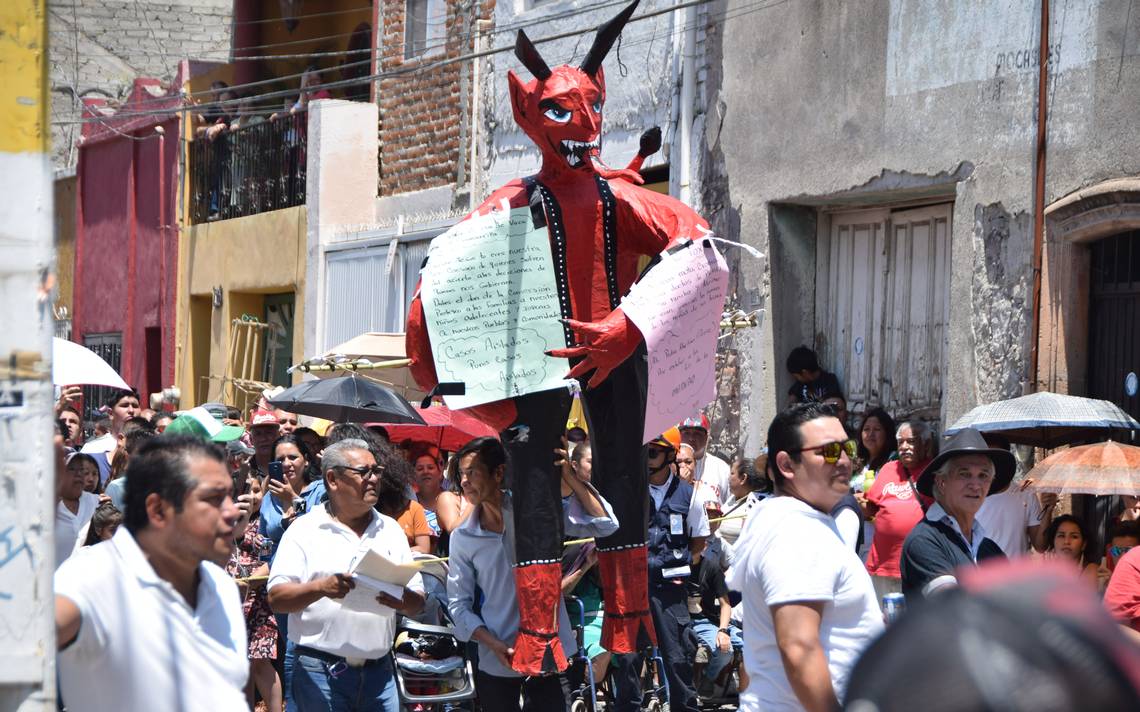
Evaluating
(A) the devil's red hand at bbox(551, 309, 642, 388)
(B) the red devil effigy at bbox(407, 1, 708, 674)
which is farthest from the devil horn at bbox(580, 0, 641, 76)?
(A) the devil's red hand at bbox(551, 309, 642, 388)

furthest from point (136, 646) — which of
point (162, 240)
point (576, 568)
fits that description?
point (162, 240)

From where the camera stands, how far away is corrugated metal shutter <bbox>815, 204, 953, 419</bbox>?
39.4ft

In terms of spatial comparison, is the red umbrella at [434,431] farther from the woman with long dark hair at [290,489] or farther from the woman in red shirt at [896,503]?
the woman in red shirt at [896,503]

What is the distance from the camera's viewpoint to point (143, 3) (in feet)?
96.9

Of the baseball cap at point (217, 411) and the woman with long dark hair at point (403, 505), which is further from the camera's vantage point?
the baseball cap at point (217, 411)

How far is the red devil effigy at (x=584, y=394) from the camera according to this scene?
670cm

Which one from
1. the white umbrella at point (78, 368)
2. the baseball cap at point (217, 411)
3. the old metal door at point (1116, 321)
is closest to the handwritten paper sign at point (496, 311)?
the white umbrella at point (78, 368)

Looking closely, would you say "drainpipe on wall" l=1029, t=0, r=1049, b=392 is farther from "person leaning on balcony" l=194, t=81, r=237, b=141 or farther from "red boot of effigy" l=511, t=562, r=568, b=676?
"person leaning on balcony" l=194, t=81, r=237, b=141

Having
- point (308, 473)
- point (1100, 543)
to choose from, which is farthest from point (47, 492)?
point (1100, 543)

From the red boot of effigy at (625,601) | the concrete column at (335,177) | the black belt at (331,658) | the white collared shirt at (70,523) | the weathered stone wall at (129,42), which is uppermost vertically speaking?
the weathered stone wall at (129,42)

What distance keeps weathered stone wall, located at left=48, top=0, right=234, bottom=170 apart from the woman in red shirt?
22339 millimetres

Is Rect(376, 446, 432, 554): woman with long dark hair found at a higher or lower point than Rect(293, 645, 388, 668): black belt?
higher

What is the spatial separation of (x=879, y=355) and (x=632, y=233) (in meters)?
6.03

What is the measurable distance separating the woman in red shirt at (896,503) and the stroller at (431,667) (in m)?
2.73
